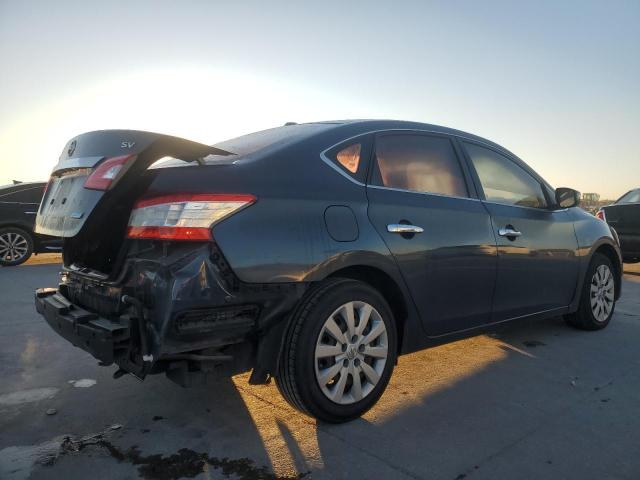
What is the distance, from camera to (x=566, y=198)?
4395 mm

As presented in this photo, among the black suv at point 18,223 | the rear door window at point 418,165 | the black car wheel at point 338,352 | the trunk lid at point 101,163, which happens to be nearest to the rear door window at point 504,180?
the rear door window at point 418,165

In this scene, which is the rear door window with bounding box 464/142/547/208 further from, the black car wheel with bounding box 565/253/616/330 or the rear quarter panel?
the black car wheel with bounding box 565/253/616/330

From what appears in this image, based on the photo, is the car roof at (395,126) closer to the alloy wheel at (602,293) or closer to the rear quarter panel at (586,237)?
the rear quarter panel at (586,237)

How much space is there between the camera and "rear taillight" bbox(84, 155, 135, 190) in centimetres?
240

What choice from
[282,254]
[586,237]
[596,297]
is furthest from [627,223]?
[282,254]

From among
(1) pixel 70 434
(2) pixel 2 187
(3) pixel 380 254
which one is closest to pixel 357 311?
(3) pixel 380 254

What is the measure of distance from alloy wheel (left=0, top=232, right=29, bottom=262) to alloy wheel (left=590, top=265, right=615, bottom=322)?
29.9 ft

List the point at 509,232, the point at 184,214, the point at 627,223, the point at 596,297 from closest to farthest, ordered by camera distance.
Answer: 1. the point at 184,214
2. the point at 509,232
3. the point at 596,297
4. the point at 627,223

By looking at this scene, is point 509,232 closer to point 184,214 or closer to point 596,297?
point 596,297

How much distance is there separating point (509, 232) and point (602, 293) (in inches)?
69.1

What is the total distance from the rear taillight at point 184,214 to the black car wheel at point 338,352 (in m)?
0.62

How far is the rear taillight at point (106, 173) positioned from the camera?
2.40 metres

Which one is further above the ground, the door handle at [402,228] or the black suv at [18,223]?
the door handle at [402,228]

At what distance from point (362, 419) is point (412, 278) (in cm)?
85
